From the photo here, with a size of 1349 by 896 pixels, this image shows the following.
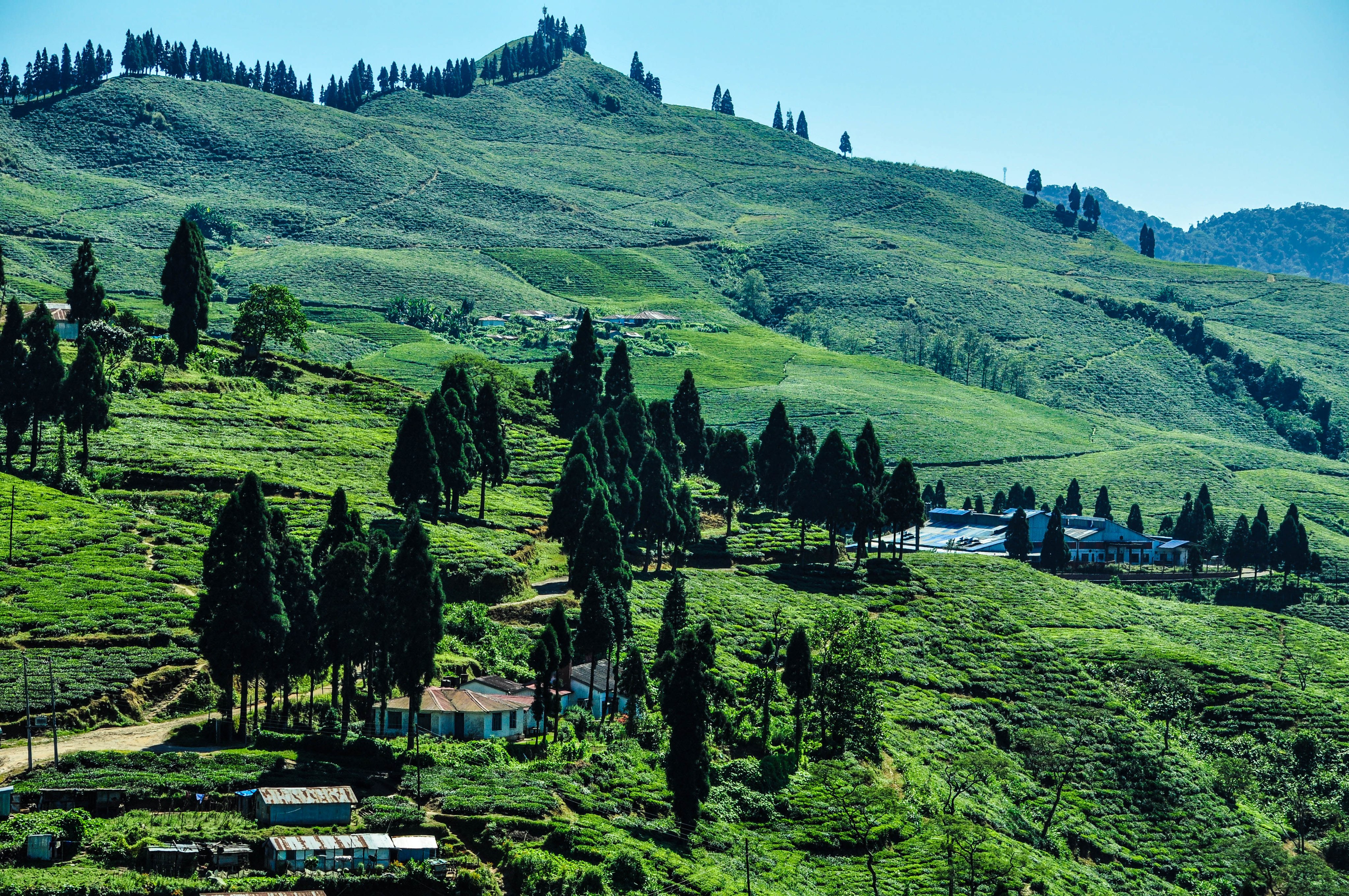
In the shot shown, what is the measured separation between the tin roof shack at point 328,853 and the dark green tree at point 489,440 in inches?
2079

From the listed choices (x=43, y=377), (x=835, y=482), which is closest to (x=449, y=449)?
(x=43, y=377)

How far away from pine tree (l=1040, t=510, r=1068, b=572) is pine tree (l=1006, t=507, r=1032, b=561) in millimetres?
2199

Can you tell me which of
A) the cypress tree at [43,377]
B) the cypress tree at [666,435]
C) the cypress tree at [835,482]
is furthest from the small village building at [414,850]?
the cypress tree at [666,435]

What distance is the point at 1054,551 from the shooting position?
127 meters

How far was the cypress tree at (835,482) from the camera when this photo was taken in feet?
339

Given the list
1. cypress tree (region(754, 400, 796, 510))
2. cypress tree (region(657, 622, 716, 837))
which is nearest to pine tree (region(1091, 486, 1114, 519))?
cypress tree (region(754, 400, 796, 510))

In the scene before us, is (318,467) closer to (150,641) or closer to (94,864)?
(150,641)

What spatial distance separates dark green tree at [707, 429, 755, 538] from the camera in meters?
113

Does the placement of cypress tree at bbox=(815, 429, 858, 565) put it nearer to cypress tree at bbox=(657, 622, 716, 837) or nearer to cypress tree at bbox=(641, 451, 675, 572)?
cypress tree at bbox=(641, 451, 675, 572)

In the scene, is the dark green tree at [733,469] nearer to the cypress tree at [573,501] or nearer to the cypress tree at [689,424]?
the cypress tree at [689,424]

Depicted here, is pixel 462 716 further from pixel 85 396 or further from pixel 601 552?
pixel 85 396

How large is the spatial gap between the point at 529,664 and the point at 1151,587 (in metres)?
82.1

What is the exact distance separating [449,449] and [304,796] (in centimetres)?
4657

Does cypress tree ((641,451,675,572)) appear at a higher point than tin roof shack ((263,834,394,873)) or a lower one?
higher
